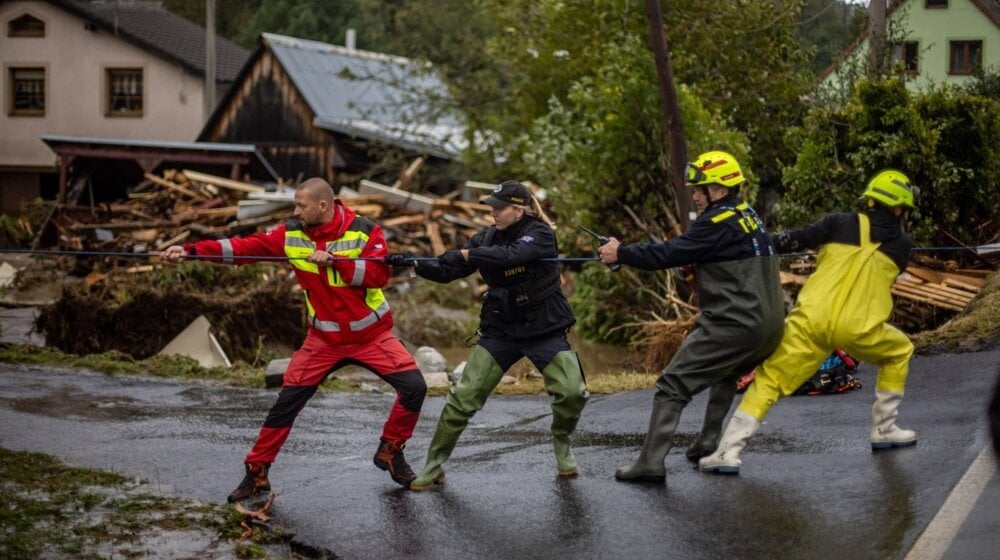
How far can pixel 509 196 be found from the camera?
25.4 feet

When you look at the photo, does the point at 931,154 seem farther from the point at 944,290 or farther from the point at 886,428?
the point at 886,428

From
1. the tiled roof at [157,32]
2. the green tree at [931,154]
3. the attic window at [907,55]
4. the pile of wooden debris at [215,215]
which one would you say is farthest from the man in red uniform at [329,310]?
the tiled roof at [157,32]

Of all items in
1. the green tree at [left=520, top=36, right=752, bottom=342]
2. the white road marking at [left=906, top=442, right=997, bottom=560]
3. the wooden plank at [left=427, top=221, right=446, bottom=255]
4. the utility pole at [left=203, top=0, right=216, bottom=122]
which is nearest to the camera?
the white road marking at [left=906, top=442, right=997, bottom=560]

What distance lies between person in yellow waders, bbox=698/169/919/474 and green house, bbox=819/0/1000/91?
862cm

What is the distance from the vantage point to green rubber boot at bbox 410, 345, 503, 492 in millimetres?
7719

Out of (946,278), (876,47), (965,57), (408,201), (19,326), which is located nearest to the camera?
(946,278)

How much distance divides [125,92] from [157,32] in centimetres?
287

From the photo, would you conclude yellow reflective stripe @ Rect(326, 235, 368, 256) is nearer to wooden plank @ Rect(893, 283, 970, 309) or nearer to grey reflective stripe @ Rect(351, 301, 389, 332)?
grey reflective stripe @ Rect(351, 301, 389, 332)

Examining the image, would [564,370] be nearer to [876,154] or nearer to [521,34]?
[876,154]

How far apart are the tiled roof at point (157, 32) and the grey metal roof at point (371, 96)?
5.96 meters

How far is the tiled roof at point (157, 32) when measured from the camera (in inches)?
1713

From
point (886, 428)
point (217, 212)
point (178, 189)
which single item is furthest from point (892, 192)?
point (178, 189)

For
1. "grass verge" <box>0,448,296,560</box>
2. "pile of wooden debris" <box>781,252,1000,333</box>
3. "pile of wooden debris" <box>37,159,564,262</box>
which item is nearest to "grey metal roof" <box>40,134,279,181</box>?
"pile of wooden debris" <box>37,159,564,262</box>

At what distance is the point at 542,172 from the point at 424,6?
26.8 metres
